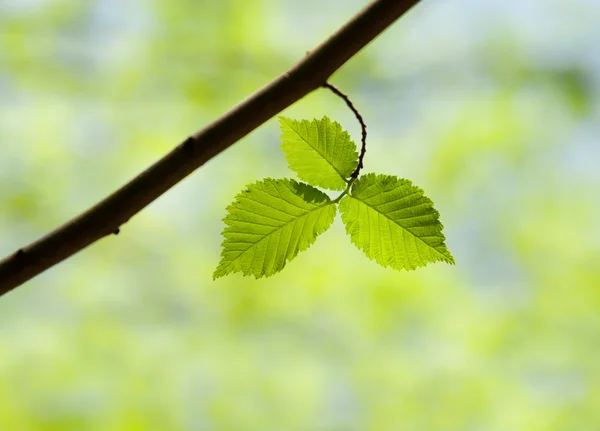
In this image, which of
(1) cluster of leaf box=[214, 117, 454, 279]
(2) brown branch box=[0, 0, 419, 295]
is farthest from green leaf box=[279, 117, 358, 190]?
(2) brown branch box=[0, 0, 419, 295]

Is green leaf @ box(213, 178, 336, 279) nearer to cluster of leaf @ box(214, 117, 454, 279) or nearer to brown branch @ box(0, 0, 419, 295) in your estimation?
cluster of leaf @ box(214, 117, 454, 279)

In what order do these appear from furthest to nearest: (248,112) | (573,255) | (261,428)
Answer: (573,255), (261,428), (248,112)

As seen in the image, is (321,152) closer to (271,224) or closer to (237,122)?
(271,224)

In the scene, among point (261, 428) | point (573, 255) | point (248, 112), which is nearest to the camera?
point (248, 112)

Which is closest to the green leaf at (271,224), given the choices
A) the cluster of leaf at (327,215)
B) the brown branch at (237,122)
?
the cluster of leaf at (327,215)

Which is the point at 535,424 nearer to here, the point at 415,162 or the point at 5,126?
the point at 415,162

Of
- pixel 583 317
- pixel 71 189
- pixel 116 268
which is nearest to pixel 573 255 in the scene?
pixel 583 317

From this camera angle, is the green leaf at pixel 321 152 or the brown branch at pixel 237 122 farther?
the green leaf at pixel 321 152

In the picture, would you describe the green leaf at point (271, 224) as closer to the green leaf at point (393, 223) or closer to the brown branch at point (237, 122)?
the green leaf at point (393, 223)
